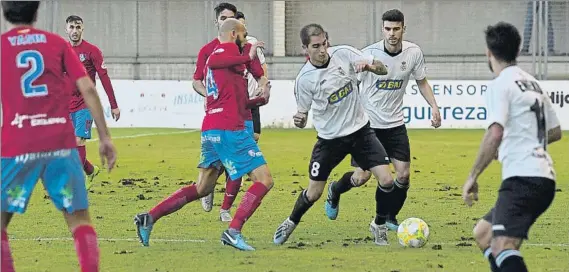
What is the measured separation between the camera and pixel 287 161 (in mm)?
19531

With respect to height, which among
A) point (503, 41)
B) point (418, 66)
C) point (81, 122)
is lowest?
point (81, 122)

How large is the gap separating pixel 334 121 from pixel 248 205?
109 centimetres

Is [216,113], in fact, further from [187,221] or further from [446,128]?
[446,128]

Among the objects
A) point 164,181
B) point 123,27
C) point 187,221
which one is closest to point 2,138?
point 187,221

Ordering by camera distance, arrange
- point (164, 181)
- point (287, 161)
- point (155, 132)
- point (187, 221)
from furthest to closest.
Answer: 1. point (155, 132)
2. point (287, 161)
3. point (164, 181)
4. point (187, 221)

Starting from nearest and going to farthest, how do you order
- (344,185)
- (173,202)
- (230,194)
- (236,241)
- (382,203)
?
(236,241)
(173,202)
(382,203)
(344,185)
(230,194)

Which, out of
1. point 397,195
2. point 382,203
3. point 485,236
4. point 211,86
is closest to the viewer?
point 485,236

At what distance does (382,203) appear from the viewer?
10.6m

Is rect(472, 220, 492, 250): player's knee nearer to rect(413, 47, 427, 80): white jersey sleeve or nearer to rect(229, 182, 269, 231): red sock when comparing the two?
rect(229, 182, 269, 231): red sock

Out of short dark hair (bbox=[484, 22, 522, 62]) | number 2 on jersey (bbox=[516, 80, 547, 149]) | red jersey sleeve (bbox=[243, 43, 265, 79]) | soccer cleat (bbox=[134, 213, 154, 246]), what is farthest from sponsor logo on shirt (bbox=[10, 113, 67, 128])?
red jersey sleeve (bbox=[243, 43, 265, 79])

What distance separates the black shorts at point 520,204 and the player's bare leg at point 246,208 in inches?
133

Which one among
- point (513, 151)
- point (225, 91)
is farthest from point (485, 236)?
point (225, 91)

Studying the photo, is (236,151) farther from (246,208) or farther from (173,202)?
(173,202)

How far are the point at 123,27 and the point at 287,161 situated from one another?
43.1 ft
